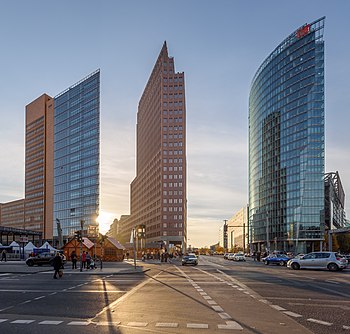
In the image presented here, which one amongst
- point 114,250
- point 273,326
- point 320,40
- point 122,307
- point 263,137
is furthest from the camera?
point 263,137

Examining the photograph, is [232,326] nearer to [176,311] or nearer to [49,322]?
[176,311]

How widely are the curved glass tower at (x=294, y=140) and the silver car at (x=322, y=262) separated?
262 feet

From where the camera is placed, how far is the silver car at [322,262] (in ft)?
144

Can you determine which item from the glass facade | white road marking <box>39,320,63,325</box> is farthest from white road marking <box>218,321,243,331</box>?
the glass facade

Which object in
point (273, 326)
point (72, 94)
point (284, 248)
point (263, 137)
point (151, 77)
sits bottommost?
point (284, 248)

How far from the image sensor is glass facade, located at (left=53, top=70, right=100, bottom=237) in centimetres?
15212

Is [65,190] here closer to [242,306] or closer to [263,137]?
[263,137]

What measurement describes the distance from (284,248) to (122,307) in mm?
128824

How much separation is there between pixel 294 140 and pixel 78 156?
65.6 meters

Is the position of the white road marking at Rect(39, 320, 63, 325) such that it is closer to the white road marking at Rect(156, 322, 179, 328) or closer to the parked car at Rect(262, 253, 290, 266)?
the white road marking at Rect(156, 322, 179, 328)

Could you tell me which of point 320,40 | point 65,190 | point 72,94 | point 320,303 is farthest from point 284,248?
point 320,303

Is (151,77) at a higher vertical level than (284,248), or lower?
higher

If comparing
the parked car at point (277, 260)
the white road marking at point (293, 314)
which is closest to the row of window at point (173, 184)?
the parked car at point (277, 260)

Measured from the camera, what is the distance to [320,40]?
129m
